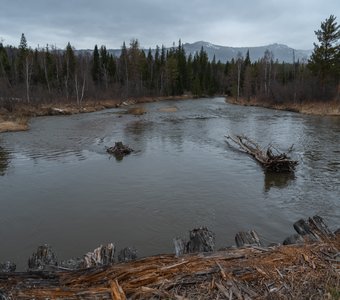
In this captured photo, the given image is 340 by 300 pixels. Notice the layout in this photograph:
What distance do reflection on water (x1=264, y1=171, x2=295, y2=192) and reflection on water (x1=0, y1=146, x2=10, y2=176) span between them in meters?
10.2

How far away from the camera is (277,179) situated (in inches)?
525

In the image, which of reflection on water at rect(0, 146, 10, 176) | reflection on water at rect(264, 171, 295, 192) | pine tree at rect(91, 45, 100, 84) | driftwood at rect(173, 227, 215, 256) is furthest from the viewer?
pine tree at rect(91, 45, 100, 84)

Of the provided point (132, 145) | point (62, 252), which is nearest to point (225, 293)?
point (62, 252)

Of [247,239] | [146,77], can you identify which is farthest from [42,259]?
[146,77]

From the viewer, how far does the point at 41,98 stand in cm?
4838

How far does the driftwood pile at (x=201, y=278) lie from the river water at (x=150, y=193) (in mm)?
3360

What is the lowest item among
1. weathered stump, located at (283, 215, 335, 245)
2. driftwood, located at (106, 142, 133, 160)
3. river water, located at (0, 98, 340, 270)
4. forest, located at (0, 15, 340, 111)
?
river water, located at (0, 98, 340, 270)

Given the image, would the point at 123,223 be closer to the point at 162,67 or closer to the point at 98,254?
the point at 98,254

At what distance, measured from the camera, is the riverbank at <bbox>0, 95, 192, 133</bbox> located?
27.7m

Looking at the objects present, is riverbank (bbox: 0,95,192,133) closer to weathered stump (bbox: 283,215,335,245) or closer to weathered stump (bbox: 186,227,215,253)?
weathered stump (bbox: 186,227,215,253)

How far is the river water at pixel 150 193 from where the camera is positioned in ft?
28.1

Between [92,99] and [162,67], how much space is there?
29105 mm

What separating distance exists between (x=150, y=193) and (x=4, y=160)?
29.2 feet

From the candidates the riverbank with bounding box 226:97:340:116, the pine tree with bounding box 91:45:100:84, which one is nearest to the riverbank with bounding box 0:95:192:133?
the pine tree with bounding box 91:45:100:84
